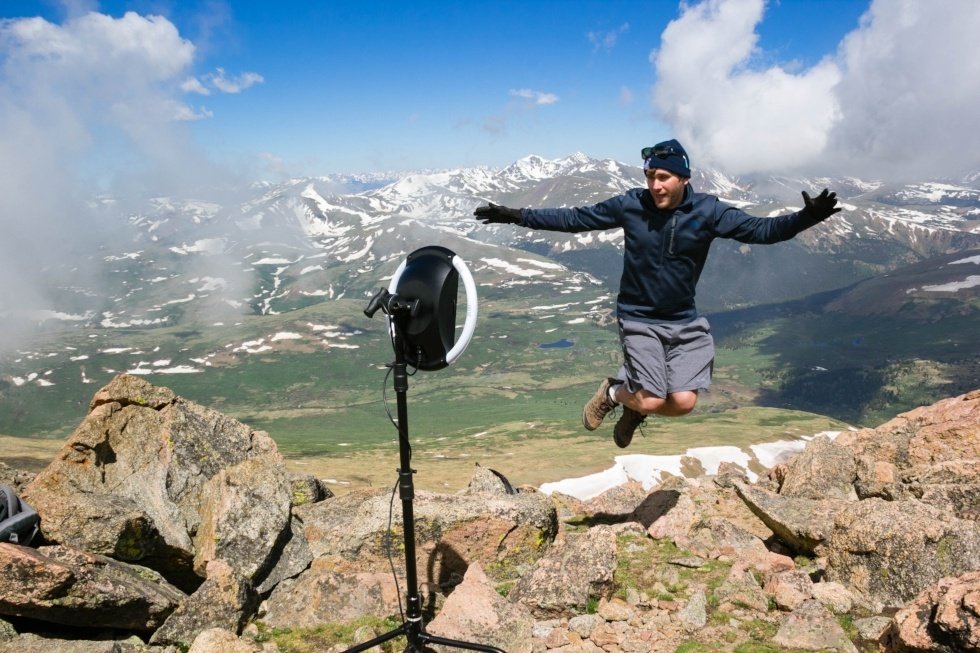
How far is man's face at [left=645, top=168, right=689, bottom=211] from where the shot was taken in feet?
34.6

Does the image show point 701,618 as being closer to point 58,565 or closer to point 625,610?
point 625,610

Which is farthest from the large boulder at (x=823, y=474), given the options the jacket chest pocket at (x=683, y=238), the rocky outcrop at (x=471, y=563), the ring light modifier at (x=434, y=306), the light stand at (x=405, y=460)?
the ring light modifier at (x=434, y=306)

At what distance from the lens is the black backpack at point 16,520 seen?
930 centimetres

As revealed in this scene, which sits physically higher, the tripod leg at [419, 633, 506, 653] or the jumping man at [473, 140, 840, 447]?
the jumping man at [473, 140, 840, 447]

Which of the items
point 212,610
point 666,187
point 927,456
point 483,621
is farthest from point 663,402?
point 927,456

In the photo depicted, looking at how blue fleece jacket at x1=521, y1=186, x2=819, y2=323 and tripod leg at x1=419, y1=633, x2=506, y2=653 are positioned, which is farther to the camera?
blue fleece jacket at x1=521, y1=186, x2=819, y2=323

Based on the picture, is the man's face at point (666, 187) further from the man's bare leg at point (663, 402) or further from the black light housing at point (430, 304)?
the black light housing at point (430, 304)

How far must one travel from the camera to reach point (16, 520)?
945 centimetres

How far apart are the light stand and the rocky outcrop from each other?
789mm

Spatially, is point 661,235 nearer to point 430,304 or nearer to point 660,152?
point 660,152

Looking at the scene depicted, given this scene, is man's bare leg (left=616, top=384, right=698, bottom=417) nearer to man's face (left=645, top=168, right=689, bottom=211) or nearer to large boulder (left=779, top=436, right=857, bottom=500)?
man's face (left=645, top=168, right=689, bottom=211)

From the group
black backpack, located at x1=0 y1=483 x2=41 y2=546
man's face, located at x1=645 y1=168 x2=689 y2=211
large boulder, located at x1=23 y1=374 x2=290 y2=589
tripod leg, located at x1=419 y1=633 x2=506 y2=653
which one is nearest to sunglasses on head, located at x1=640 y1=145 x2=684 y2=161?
man's face, located at x1=645 y1=168 x2=689 y2=211

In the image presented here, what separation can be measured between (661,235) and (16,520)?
12.1 meters

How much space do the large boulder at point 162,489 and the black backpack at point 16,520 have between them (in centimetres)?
73
